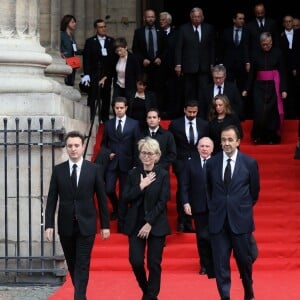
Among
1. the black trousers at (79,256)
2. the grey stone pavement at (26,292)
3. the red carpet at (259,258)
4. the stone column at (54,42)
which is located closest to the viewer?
the black trousers at (79,256)

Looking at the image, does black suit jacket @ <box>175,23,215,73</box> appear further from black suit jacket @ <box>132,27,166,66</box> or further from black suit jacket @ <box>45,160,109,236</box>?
black suit jacket @ <box>45,160,109,236</box>

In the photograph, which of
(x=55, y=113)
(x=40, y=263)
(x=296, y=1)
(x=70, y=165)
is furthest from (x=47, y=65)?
(x=296, y=1)

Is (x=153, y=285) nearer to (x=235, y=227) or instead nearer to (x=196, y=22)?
(x=235, y=227)

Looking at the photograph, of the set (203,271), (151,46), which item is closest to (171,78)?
(151,46)

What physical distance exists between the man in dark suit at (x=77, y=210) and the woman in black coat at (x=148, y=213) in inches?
12.9

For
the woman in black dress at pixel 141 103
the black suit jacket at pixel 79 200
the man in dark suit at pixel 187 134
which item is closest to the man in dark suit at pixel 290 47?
the woman in black dress at pixel 141 103

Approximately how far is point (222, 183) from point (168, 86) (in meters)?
8.00

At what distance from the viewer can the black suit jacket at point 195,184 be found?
14.3 m

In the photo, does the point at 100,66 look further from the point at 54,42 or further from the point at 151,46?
the point at 54,42

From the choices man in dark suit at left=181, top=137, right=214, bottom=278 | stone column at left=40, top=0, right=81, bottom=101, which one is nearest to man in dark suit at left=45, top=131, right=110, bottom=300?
man in dark suit at left=181, top=137, right=214, bottom=278

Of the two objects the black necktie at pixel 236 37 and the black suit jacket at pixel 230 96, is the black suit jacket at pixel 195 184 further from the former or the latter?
the black necktie at pixel 236 37

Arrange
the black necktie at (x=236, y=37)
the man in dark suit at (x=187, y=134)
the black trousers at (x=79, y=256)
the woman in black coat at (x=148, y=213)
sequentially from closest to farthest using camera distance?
the black trousers at (x=79, y=256)
the woman in black coat at (x=148, y=213)
the man in dark suit at (x=187, y=134)
the black necktie at (x=236, y=37)

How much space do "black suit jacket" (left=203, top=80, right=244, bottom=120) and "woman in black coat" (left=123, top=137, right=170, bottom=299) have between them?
549cm

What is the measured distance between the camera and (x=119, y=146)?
1606 cm
